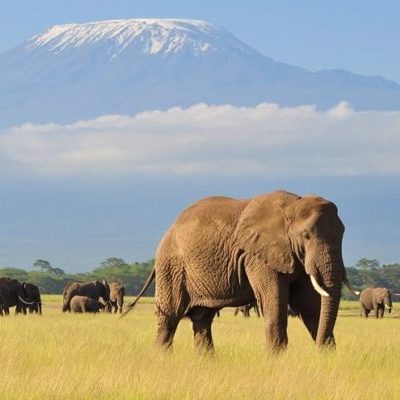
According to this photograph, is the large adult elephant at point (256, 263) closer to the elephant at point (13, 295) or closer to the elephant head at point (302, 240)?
the elephant head at point (302, 240)

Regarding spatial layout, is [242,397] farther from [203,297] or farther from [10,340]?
[10,340]

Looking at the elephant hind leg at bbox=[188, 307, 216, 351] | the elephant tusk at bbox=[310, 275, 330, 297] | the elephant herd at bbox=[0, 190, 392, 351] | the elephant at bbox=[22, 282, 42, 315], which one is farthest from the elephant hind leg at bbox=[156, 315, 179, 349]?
the elephant at bbox=[22, 282, 42, 315]

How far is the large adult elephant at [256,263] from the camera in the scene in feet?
49.2

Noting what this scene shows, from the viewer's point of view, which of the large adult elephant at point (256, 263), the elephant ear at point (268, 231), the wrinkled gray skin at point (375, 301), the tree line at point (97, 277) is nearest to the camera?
the large adult elephant at point (256, 263)

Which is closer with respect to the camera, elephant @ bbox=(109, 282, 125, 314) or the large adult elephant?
the large adult elephant

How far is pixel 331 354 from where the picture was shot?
14.3 meters

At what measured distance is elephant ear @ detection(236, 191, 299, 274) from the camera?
15.7 metres

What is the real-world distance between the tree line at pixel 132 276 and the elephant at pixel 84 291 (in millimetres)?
57067

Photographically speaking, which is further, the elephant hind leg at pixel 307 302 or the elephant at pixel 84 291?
the elephant at pixel 84 291

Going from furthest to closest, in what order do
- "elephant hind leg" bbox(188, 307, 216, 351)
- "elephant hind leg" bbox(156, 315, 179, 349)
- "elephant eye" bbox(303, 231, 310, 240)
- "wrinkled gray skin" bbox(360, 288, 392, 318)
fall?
1. "wrinkled gray skin" bbox(360, 288, 392, 318)
2. "elephant hind leg" bbox(156, 315, 179, 349)
3. "elephant hind leg" bbox(188, 307, 216, 351)
4. "elephant eye" bbox(303, 231, 310, 240)

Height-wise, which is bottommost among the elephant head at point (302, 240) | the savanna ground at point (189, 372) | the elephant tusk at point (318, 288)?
the savanna ground at point (189, 372)

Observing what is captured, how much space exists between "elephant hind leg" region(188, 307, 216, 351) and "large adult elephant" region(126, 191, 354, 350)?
14 mm

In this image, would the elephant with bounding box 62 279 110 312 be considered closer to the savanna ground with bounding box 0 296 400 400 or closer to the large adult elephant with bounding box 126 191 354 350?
the savanna ground with bounding box 0 296 400 400

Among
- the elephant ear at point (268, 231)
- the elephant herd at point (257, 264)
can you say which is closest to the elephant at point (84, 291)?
the elephant herd at point (257, 264)
